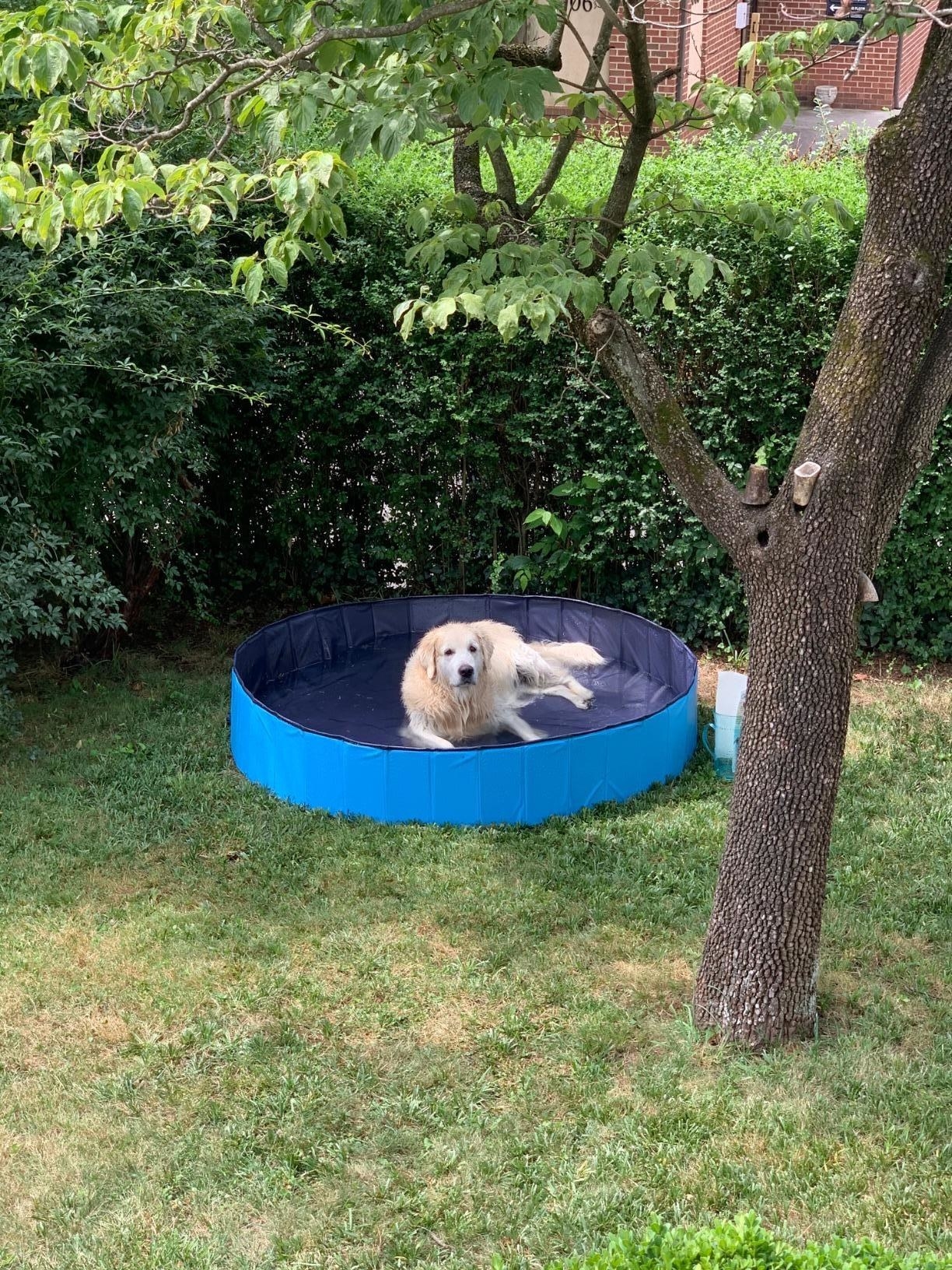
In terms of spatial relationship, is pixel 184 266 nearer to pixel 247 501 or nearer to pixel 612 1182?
pixel 247 501

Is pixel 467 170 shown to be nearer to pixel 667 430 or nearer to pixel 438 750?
pixel 667 430

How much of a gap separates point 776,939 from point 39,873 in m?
3.50

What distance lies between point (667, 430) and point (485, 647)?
3.04 meters

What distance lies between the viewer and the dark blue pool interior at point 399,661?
24.9 feet

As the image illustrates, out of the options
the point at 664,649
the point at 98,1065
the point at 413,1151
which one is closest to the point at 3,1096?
the point at 98,1065

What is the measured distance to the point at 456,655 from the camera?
7027 millimetres

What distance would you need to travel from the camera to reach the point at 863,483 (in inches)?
159

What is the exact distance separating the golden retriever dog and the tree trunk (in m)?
2.56

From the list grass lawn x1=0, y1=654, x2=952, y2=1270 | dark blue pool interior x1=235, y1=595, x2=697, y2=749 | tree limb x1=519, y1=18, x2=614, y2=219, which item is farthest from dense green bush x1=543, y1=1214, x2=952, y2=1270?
dark blue pool interior x1=235, y1=595, x2=697, y2=749

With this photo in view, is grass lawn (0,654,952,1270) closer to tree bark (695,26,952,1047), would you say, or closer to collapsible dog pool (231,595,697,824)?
collapsible dog pool (231,595,697,824)

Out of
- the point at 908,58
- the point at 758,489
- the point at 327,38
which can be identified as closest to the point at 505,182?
the point at 327,38

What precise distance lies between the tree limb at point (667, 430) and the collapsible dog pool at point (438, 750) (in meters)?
2.23

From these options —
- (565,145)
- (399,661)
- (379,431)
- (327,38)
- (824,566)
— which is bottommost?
(399,661)

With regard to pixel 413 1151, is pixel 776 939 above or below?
above
